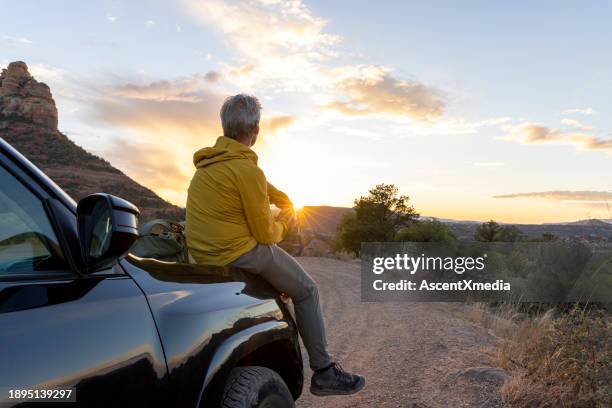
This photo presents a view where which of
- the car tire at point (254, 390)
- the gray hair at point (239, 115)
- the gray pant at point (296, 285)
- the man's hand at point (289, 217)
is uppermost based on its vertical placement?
the gray hair at point (239, 115)

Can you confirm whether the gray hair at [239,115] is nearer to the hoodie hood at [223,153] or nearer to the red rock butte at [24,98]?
the hoodie hood at [223,153]

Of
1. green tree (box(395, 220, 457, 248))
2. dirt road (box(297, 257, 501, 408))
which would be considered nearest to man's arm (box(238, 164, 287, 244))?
dirt road (box(297, 257, 501, 408))

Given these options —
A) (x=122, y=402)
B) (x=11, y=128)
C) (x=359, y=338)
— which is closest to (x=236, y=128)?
(x=122, y=402)

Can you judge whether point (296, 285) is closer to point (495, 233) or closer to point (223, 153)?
point (223, 153)

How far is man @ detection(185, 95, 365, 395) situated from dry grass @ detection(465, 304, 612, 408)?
8.86ft

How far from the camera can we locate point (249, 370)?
8.14ft

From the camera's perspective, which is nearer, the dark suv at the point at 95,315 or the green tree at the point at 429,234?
the dark suv at the point at 95,315

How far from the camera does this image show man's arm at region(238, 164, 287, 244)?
3299mm

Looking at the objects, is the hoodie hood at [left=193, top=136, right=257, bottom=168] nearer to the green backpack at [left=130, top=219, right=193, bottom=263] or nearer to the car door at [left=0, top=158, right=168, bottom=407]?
the green backpack at [left=130, top=219, right=193, bottom=263]

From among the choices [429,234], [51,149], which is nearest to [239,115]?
[429,234]

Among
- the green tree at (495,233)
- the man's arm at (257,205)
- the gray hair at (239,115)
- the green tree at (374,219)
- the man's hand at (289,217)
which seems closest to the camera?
the man's arm at (257,205)

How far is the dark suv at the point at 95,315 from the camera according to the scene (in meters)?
1.47

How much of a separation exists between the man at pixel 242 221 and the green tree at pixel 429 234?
67.3ft

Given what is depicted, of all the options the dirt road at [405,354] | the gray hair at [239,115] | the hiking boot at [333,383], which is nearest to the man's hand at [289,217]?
the gray hair at [239,115]
